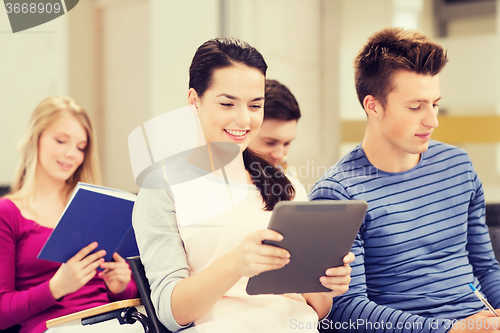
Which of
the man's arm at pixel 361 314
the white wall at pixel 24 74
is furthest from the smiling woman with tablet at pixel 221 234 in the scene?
the white wall at pixel 24 74

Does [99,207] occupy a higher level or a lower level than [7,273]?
higher

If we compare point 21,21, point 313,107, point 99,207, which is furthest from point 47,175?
point 313,107

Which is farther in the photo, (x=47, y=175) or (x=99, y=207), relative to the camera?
(x=47, y=175)

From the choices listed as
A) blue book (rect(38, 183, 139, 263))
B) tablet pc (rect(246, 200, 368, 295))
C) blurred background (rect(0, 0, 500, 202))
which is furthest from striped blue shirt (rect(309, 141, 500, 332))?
blurred background (rect(0, 0, 500, 202))

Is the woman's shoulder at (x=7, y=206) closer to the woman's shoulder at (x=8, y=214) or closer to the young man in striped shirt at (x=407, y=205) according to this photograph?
the woman's shoulder at (x=8, y=214)

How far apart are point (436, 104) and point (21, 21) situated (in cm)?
225

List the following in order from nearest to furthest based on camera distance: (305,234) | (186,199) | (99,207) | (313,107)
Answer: (305,234) < (186,199) < (99,207) < (313,107)

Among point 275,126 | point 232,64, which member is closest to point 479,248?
point 275,126

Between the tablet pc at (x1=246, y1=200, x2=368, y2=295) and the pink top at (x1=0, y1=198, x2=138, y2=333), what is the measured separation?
2.72 feet

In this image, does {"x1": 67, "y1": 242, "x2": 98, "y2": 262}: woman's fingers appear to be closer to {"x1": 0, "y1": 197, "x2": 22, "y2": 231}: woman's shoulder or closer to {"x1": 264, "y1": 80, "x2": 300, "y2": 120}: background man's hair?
{"x1": 0, "y1": 197, "x2": 22, "y2": 231}: woman's shoulder

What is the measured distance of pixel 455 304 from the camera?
130cm

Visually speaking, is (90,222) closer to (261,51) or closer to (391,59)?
(391,59)

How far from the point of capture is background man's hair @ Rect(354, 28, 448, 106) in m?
1.32

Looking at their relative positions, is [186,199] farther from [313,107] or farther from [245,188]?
[313,107]
